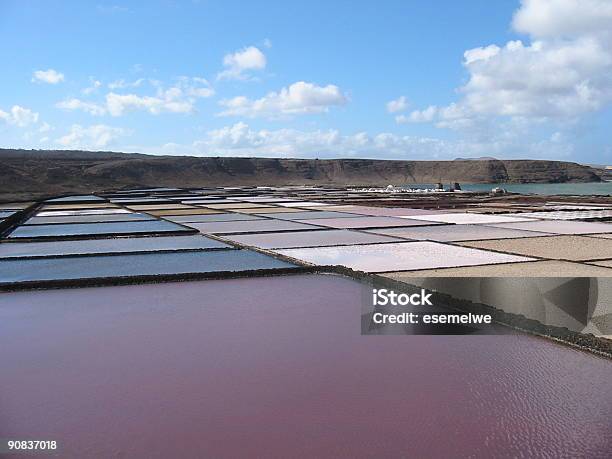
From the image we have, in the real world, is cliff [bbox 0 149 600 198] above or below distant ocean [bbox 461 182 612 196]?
above

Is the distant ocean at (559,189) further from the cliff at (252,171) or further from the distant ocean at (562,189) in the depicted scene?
the cliff at (252,171)

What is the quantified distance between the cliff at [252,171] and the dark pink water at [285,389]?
147ft

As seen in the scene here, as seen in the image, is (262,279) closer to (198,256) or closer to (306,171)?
(198,256)

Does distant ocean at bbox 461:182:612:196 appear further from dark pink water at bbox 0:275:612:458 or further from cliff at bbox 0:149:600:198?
dark pink water at bbox 0:275:612:458

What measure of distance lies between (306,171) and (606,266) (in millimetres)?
82932

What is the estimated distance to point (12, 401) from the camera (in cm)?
374

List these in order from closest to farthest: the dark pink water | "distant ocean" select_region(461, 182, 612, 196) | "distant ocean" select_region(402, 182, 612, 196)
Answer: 1. the dark pink water
2. "distant ocean" select_region(402, 182, 612, 196)
3. "distant ocean" select_region(461, 182, 612, 196)

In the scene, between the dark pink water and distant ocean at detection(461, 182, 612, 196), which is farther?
distant ocean at detection(461, 182, 612, 196)

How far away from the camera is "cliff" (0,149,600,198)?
54344 millimetres

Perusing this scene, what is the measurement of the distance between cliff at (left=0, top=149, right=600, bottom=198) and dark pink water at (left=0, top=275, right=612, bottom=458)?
44.7 metres

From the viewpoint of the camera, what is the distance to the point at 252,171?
82500mm

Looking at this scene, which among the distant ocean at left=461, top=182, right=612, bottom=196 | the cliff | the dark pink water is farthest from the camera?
the cliff

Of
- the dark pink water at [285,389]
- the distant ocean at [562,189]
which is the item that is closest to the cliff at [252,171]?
the distant ocean at [562,189]

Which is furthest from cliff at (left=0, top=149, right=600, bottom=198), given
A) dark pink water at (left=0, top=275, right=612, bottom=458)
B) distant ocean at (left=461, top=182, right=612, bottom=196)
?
dark pink water at (left=0, top=275, right=612, bottom=458)
